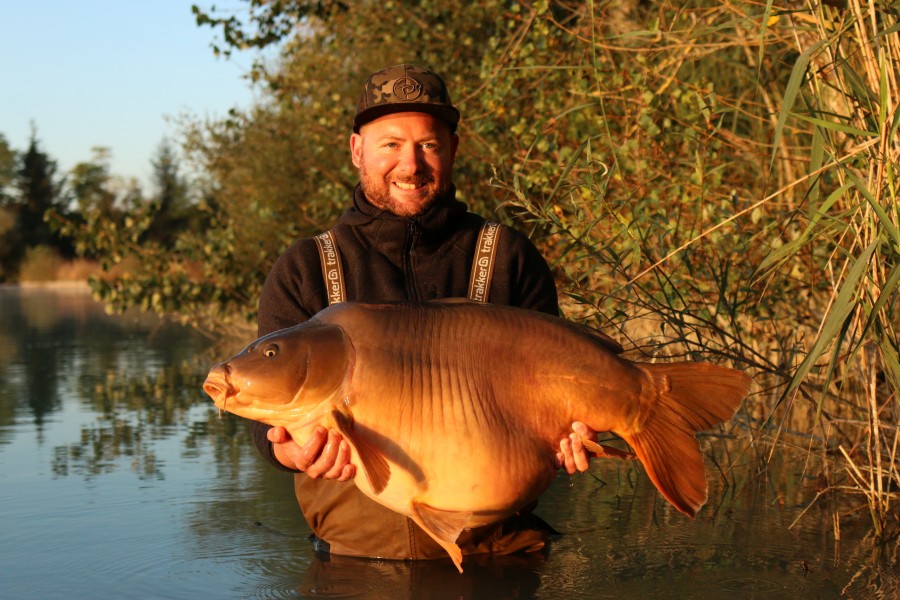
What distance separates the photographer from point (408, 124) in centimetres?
369

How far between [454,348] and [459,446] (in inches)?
10.3

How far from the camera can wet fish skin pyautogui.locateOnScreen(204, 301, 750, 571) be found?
281 cm

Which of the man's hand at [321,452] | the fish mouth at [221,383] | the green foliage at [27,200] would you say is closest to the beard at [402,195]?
the man's hand at [321,452]

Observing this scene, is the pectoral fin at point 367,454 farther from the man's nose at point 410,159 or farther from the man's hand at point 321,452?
the man's nose at point 410,159

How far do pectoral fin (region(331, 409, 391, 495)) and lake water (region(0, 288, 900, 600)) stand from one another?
80 centimetres

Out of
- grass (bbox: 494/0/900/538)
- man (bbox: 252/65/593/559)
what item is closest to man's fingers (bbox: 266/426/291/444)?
man (bbox: 252/65/593/559)

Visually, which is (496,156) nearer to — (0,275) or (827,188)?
(827,188)

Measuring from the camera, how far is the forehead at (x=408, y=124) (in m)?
3.69

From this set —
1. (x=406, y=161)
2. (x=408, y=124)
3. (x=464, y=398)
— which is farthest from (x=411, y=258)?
(x=464, y=398)

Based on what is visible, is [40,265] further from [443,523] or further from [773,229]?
[443,523]

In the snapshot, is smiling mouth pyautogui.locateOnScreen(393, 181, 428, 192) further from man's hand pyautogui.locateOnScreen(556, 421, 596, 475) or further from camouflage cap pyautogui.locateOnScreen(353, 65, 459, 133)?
man's hand pyautogui.locateOnScreen(556, 421, 596, 475)

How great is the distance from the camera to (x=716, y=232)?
479 cm

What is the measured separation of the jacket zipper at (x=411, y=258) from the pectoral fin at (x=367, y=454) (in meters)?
1.00

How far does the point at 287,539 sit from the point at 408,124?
1.68 m
